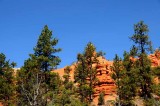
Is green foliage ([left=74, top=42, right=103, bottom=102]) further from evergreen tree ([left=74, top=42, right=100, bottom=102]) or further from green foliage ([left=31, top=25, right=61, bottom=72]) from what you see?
green foliage ([left=31, top=25, right=61, bottom=72])

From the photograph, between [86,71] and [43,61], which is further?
[86,71]

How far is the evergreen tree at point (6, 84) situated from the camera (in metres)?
46.7

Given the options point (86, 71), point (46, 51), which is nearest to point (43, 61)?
point (46, 51)

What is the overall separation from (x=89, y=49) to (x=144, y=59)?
18466 mm

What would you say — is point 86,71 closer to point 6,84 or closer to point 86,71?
point 86,71

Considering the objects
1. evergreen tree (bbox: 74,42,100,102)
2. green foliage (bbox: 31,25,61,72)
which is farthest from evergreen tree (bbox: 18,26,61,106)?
evergreen tree (bbox: 74,42,100,102)

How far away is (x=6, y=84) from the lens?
154 feet

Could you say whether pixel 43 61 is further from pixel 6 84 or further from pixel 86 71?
pixel 86 71

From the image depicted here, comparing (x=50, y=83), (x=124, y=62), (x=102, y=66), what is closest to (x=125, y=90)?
(x=124, y=62)

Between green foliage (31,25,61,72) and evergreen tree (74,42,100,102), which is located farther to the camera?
evergreen tree (74,42,100,102)

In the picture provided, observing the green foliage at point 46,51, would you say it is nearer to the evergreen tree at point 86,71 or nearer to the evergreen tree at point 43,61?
the evergreen tree at point 43,61

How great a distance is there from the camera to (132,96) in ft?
163

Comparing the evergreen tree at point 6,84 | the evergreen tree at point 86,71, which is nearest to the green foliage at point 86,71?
the evergreen tree at point 86,71

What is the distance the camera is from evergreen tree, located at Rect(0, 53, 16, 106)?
46.7 m
